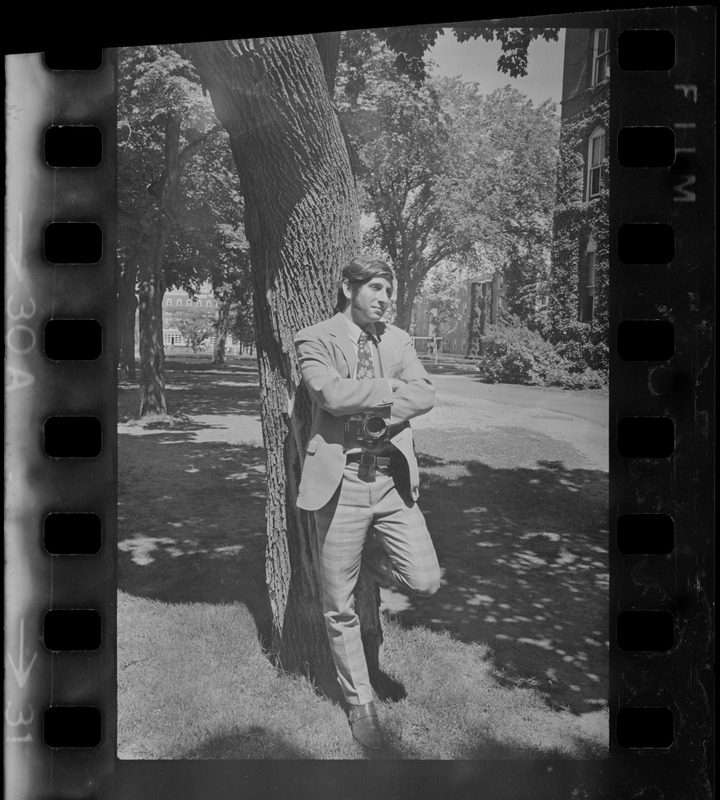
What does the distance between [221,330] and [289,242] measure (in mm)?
823

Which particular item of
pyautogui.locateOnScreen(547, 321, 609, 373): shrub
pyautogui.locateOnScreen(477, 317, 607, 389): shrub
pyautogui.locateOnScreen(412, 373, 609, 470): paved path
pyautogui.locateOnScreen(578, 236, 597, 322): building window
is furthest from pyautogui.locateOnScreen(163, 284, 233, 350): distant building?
pyautogui.locateOnScreen(578, 236, 597, 322): building window

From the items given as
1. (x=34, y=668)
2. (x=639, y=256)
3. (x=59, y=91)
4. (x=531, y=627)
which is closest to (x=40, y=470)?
(x=34, y=668)

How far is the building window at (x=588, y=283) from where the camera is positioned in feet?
12.3

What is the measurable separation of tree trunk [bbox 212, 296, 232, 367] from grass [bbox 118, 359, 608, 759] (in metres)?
0.13

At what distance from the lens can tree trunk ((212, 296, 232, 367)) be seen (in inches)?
170

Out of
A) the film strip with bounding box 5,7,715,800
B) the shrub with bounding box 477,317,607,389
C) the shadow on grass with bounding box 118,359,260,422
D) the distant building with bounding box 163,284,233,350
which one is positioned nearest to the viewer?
the film strip with bounding box 5,7,715,800

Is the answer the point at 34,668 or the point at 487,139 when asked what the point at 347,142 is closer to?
the point at 487,139

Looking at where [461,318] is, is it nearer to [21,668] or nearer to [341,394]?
[341,394]

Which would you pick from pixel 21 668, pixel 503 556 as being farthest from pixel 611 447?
pixel 21 668

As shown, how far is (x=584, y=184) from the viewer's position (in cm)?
377

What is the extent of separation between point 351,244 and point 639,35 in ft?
6.20

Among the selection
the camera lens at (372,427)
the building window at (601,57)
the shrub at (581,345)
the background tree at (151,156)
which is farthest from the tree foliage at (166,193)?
the building window at (601,57)

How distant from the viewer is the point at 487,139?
3.99 metres

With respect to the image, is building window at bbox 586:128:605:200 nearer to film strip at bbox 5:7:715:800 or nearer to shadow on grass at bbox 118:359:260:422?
film strip at bbox 5:7:715:800
